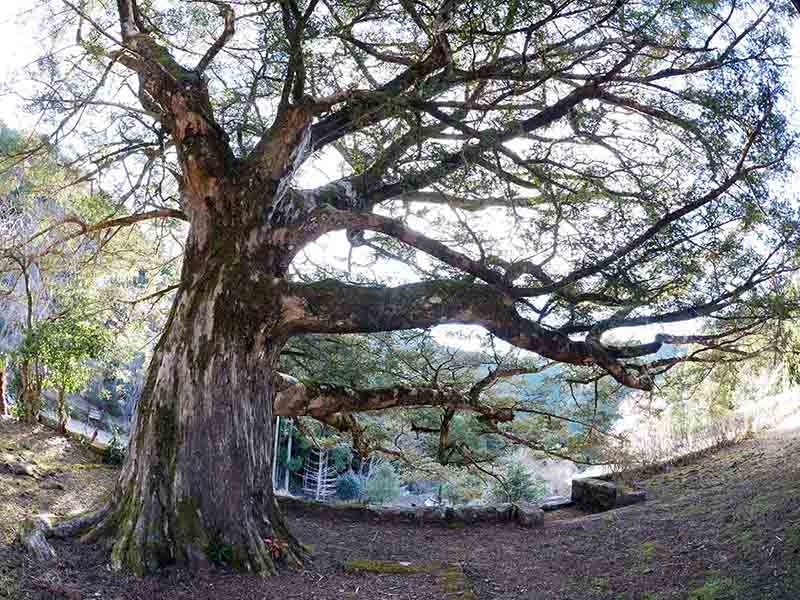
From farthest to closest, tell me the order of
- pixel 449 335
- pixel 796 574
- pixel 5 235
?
pixel 5 235
pixel 449 335
pixel 796 574

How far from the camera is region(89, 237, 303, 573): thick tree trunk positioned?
169 inches

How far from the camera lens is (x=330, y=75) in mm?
5484

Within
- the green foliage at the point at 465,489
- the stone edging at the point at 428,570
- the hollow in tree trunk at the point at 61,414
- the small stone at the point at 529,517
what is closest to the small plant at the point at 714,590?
the stone edging at the point at 428,570

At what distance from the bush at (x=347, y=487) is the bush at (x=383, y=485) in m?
0.56

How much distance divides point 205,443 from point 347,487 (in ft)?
49.0

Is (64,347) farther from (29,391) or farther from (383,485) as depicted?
(383,485)

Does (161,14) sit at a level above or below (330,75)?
above

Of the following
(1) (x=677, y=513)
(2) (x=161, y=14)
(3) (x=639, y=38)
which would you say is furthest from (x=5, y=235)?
(1) (x=677, y=513)

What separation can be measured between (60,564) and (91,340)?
4434mm

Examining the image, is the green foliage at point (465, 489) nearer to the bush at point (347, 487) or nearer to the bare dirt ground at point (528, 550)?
the bush at point (347, 487)

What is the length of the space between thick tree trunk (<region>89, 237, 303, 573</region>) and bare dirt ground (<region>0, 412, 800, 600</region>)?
0.71 ft

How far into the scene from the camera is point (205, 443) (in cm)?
454

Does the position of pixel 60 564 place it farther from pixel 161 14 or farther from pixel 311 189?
pixel 161 14

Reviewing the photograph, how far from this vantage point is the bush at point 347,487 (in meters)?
18.7
